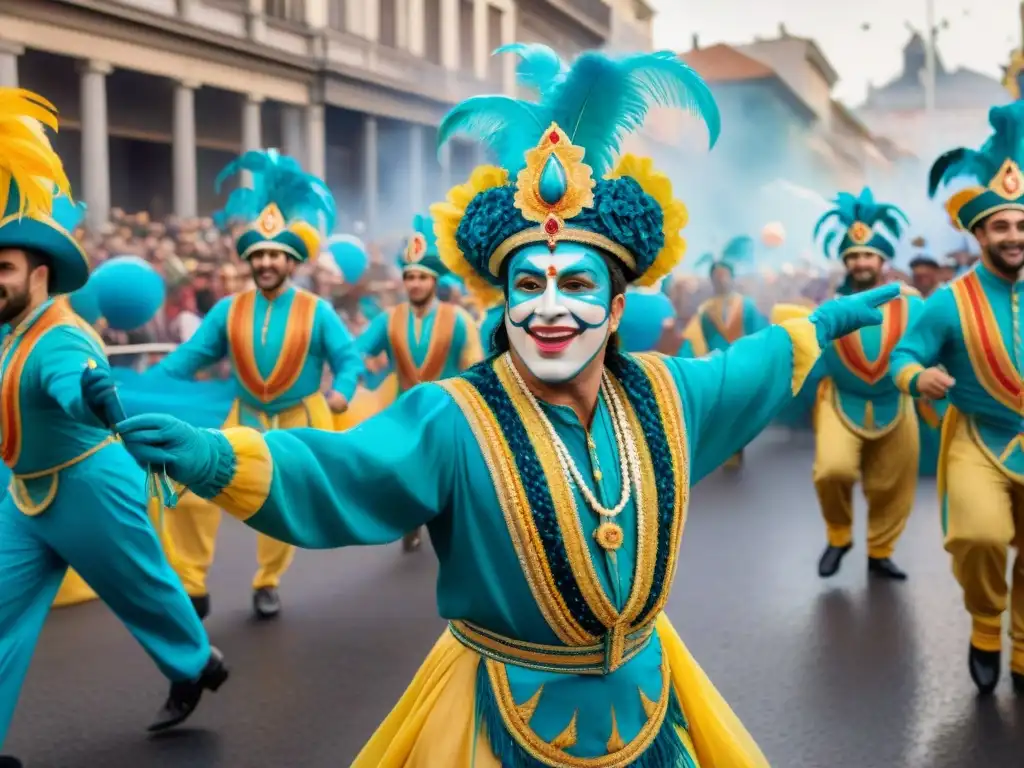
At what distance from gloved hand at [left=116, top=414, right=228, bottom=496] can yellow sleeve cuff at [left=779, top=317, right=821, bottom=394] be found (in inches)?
58.0

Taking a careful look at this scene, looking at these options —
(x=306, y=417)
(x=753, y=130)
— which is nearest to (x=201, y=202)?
(x=306, y=417)

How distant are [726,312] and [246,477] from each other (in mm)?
9335

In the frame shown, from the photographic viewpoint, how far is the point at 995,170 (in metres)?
4.46

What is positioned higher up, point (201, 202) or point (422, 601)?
point (201, 202)

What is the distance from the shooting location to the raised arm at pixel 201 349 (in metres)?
5.87

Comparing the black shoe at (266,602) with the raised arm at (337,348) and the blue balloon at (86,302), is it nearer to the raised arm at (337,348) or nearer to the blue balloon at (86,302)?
the raised arm at (337,348)

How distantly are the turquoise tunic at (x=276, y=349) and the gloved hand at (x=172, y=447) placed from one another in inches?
157

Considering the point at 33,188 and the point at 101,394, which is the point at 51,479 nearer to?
the point at 33,188

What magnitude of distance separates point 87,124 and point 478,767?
33.2 ft

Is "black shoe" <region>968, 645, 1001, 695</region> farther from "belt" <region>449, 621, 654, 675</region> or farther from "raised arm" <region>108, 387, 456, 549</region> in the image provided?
"raised arm" <region>108, 387, 456, 549</region>

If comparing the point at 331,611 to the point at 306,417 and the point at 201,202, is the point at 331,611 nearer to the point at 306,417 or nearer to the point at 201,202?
the point at 306,417

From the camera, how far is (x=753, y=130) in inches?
1344

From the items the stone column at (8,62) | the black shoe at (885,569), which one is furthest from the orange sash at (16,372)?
the stone column at (8,62)

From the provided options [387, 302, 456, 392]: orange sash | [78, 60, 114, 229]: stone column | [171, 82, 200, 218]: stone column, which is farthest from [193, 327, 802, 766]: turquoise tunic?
[171, 82, 200, 218]: stone column
